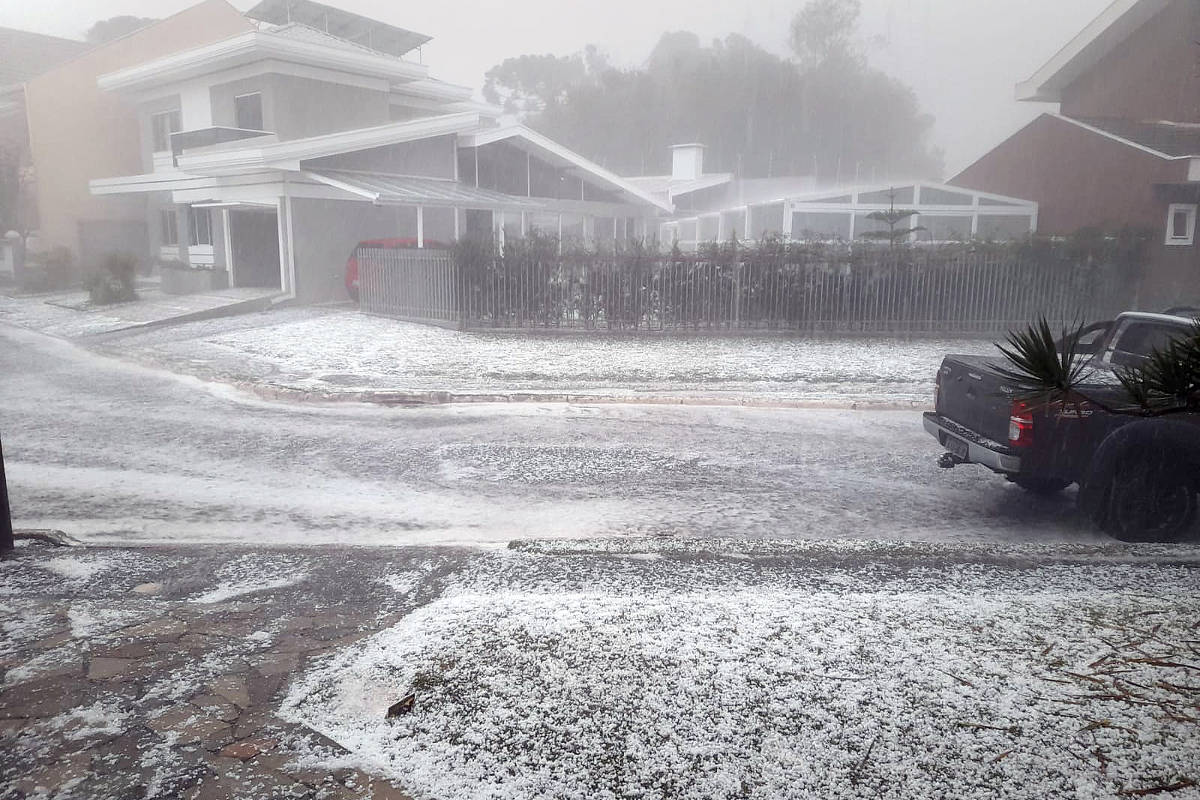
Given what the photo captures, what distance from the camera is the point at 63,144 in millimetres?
29547

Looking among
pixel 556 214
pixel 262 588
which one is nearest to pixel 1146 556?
pixel 262 588

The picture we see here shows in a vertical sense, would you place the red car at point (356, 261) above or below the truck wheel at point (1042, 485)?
above

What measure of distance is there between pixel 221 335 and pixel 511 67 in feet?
271

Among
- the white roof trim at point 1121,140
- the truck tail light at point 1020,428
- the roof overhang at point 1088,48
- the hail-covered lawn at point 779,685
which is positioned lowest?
the hail-covered lawn at point 779,685

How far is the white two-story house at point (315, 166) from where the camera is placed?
69.9 ft

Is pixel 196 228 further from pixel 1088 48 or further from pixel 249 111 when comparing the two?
pixel 1088 48

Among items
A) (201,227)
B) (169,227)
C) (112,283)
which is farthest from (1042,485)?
(169,227)

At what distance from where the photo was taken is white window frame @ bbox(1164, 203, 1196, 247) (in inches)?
825

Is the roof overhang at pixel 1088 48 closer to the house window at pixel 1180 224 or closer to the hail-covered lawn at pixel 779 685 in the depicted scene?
the house window at pixel 1180 224

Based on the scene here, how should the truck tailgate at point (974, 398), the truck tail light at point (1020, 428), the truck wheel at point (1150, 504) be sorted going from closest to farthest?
the truck wheel at point (1150, 504) < the truck tail light at point (1020, 428) < the truck tailgate at point (974, 398)

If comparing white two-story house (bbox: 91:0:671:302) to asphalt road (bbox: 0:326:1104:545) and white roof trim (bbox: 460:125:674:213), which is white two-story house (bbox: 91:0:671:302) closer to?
white roof trim (bbox: 460:125:674:213)

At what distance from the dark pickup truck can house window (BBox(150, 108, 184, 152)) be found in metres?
29.0

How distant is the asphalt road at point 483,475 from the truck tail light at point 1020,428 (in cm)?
66

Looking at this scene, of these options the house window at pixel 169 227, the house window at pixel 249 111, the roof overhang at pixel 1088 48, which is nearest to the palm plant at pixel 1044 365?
the house window at pixel 249 111
